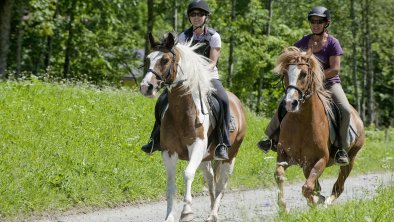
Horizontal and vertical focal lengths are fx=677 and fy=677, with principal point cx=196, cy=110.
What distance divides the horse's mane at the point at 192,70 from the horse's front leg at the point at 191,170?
72cm

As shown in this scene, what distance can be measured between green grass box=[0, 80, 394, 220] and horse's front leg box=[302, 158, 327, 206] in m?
1.07

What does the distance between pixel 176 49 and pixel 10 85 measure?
30.8ft

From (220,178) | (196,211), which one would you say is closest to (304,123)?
(220,178)

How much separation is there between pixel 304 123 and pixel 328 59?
4.09ft

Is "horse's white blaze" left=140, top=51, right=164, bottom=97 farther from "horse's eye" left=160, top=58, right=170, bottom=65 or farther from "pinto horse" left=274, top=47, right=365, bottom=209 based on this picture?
"pinto horse" left=274, top=47, right=365, bottom=209

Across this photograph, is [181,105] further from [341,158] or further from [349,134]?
[349,134]

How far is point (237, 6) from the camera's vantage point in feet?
120

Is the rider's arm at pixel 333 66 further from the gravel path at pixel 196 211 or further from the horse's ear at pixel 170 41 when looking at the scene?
the horse's ear at pixel 170 41

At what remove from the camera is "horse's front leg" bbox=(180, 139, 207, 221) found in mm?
8398

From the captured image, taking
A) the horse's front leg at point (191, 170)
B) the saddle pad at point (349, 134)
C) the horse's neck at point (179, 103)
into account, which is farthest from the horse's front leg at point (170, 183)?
the saddle pad at point (349, 134)

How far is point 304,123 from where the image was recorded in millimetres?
9352

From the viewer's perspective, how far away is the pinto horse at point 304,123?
29.3ft

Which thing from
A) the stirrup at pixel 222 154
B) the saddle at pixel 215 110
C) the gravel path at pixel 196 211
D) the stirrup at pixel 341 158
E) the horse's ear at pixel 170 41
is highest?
the horse's ear at pixel 170 41

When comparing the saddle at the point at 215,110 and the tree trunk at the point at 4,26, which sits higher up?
the tree trunk at the point at 4,26
